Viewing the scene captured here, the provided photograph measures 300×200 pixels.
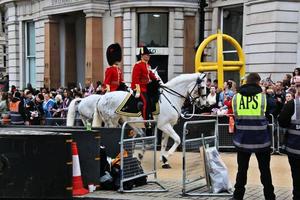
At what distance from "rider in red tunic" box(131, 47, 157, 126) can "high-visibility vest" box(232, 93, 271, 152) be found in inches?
175

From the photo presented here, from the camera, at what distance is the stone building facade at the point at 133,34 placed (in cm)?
2309

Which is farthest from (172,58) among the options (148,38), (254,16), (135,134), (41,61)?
(135,134)

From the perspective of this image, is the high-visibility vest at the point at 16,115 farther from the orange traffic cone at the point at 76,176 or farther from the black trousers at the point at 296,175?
the black trousers at the point at 296,175

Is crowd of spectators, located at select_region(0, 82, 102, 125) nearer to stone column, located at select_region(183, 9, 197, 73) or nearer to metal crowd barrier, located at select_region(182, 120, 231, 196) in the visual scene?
stone column, located at select_region(183, 9, 197, 73)

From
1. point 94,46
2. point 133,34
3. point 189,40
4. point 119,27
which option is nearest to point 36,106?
point 133,34

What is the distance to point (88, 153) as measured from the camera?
32.4 feet

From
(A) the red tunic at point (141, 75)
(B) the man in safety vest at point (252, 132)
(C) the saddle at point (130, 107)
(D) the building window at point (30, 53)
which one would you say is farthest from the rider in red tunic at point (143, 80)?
(D) the building window at point (30, 53)

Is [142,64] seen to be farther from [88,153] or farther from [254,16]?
[254,16]

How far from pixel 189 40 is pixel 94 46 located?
17.1 ft

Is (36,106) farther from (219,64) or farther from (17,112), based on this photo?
(219,64)

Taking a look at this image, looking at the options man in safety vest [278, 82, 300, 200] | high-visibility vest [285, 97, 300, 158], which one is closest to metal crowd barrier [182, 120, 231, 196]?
man in safety vest [278, 82, 300, 200]

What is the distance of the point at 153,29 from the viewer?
28.7m

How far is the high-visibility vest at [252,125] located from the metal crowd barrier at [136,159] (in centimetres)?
194

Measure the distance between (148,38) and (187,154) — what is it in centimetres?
1929
